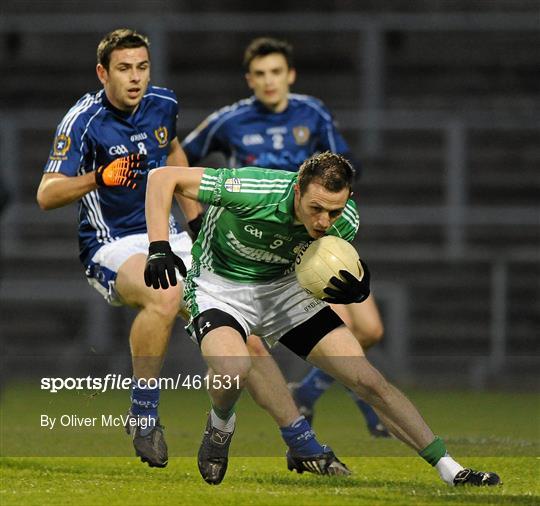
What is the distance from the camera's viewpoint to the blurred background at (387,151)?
48.9 ft

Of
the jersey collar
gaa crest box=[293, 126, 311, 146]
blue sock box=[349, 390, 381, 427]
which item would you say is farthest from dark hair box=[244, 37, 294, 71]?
blue sock box=[349, 390, 381, 427]

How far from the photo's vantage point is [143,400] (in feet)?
26.0

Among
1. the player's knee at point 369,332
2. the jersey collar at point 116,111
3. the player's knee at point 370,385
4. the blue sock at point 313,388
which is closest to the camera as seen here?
the player's knee at point 370,385

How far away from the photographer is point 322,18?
58.4ft

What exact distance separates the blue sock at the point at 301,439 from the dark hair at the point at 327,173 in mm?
1364

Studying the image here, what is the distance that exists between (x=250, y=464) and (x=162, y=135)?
1916mm

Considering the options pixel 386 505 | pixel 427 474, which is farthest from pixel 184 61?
pixel 386 505

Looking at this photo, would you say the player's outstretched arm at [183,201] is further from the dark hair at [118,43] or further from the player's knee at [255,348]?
the player's knee at [255,348]

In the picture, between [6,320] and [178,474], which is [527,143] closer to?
[6,320]

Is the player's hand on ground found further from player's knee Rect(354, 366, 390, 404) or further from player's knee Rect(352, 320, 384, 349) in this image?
player's knee Rect(352, 320, 384, 349)

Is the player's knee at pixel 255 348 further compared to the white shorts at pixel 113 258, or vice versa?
the white shorts at pixel 113 258

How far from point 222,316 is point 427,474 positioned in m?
1.41

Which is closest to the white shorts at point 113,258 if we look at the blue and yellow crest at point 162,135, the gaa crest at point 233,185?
the blue and yellow crest at point 162,135

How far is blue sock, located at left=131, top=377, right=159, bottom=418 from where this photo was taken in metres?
7.86
